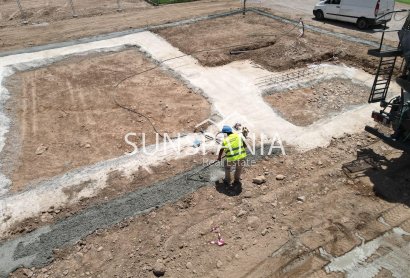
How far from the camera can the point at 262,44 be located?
17594 millimetres

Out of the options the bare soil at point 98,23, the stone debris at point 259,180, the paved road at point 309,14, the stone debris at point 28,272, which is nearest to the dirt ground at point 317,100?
the stone debris at point 259,180

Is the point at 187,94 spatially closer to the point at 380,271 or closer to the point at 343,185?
the point at 343,185

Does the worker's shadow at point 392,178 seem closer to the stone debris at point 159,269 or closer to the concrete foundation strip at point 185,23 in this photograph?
the stone debris at point 159,269

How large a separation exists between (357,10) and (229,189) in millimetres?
16328

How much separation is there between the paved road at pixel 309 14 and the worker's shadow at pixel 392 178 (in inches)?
405

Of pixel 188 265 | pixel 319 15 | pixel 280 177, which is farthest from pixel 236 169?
pixel 319 15

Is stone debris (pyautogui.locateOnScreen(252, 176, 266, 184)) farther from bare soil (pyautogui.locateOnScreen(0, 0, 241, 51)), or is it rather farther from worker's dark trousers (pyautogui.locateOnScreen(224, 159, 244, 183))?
bare soil (pyautogui.locateOnScreen(0, 0, 241, 51))

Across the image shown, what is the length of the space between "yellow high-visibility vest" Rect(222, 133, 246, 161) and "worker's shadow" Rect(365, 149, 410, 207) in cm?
355

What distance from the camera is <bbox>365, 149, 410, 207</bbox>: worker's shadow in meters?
8.58

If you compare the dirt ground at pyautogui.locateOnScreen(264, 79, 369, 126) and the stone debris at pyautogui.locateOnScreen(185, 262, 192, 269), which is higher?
the dirt ground at pyautogui.locateOnScreen(264, 79, 369, 126)

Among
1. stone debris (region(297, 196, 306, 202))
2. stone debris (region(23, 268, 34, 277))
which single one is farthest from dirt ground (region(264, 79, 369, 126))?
stone debris (region(23, 268, 34, 277))

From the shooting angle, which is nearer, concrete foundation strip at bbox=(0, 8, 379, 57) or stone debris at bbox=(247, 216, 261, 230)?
stone debris at bbox=(247, 216, 261, 230)

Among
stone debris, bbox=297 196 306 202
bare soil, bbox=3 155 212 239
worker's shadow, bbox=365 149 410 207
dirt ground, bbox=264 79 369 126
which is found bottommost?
bare soil, bbox=3 155 212 239

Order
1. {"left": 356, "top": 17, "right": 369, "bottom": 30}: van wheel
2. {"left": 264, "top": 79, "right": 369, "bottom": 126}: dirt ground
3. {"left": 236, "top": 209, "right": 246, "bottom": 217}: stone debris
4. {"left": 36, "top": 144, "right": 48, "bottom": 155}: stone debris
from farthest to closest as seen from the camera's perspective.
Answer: {"left": 356, "top": 17, "right": 369, "bottom": 30}: van wheel < {"left": 264, "top": 79, "right": 369, "bottom": 126}: dirt ground < {"left": 36, "top": 144, "right": 48, "bottom": 155}: stone debris < {"left": 236, "top": 209, "right": 246, "bottom": 217}: stone debris
